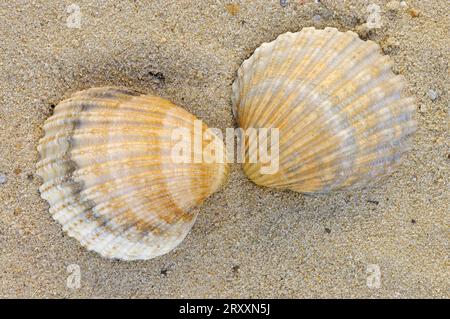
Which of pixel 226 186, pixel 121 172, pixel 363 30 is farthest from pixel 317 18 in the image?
pixel 121 172

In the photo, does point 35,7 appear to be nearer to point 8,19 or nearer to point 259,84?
point 8,19

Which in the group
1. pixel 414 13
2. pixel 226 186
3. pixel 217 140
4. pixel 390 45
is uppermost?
pixel 414 13

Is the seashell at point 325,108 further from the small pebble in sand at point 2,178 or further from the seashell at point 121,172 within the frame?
the small pebble in sand at point 2,178

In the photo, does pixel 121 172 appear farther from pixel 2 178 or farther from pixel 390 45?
pixel 390 45

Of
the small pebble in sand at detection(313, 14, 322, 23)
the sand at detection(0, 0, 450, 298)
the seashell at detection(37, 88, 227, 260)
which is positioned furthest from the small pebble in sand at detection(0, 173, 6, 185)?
the small pebble in sand at detection(313, 14, 322, 23)

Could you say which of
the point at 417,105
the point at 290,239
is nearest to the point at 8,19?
the point at 290,239

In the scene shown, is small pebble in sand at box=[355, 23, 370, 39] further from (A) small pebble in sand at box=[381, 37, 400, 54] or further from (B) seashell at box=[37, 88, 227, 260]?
(B) seashell at box=[37, 88, 227, 260]

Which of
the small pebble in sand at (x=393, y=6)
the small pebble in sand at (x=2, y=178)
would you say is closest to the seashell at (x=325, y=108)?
the small pebble in sand at (x=393, y=6)
